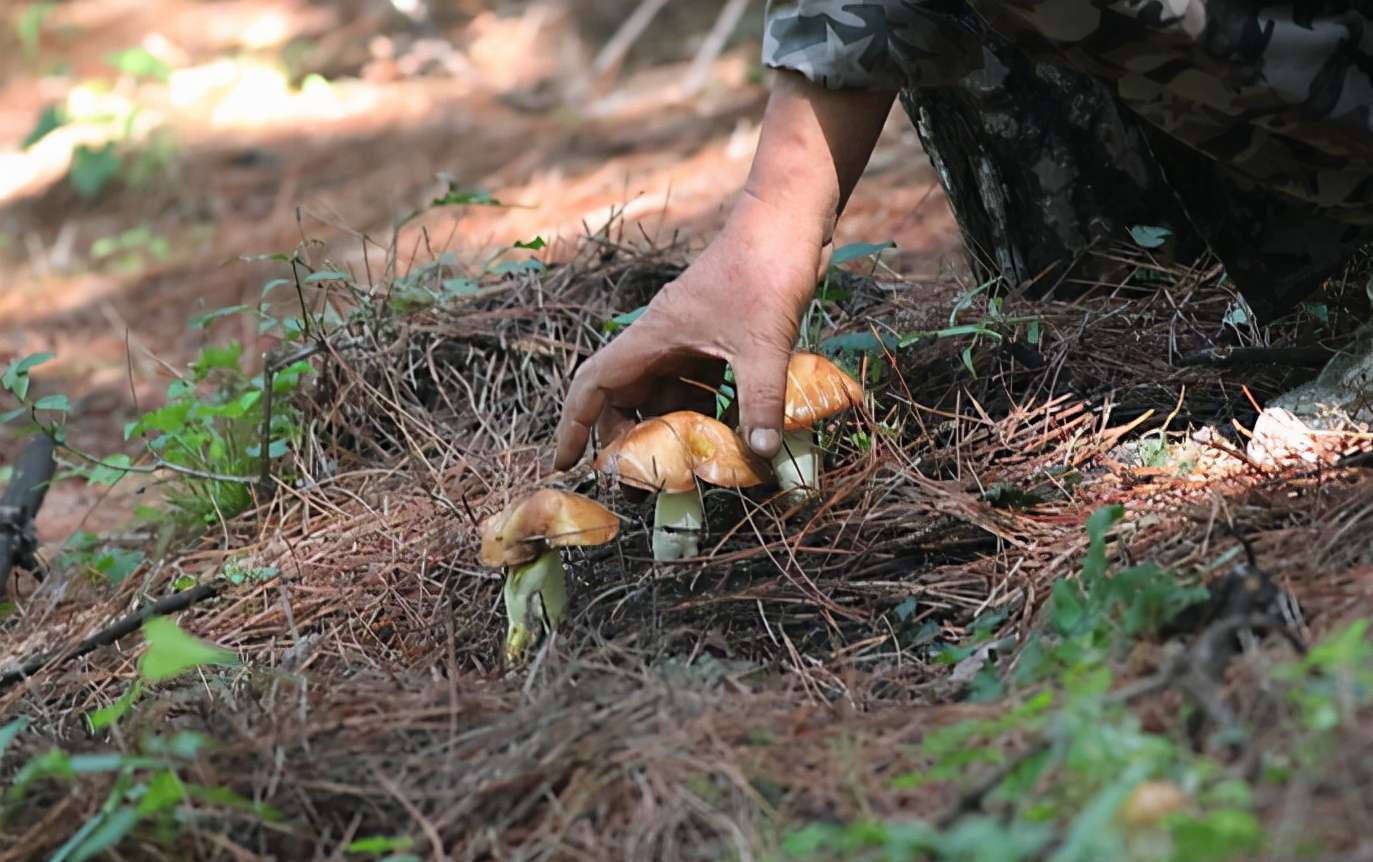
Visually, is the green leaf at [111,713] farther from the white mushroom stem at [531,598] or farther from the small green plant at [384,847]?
the white mushroom stem at [531,598]

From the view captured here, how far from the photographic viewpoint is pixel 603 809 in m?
1.72

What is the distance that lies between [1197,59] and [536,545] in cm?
142

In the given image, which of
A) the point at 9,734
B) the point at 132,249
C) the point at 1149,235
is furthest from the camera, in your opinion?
the point at 132,249

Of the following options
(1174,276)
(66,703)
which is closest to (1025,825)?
(66,703)

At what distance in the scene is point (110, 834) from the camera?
166cm

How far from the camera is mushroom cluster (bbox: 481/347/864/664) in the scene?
2.30 m

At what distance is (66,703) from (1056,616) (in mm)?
1934

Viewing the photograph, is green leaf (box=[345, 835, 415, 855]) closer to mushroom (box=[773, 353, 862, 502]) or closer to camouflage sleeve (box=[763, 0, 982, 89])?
mushroom (box=[773, 353, 862, 502])

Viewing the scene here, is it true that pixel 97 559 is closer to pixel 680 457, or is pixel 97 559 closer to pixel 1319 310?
pixel 680 457

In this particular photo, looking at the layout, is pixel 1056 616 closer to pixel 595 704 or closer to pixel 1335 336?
pixel 595 704

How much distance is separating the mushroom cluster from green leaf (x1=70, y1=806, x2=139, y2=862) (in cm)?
74

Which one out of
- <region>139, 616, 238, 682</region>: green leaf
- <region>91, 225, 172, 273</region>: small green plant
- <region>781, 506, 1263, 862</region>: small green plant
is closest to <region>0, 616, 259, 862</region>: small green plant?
<region>139, 616, 238, 682</region>: green leaf

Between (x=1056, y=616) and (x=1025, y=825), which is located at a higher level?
(x=1025, y=825)

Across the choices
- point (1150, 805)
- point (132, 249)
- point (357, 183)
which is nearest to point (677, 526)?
point (1150, 805)
